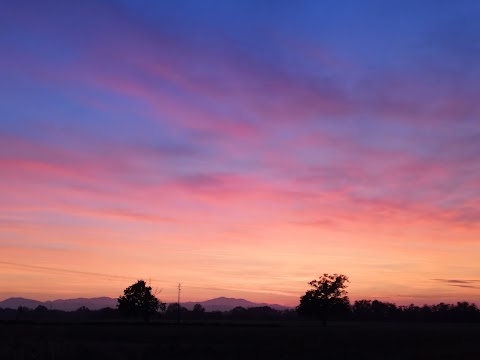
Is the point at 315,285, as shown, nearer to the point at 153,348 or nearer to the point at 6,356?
the point at 153,348

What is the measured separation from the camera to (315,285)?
461 feet

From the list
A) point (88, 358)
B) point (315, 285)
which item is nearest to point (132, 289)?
point (315, 285)

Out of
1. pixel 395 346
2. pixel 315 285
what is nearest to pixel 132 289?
pixel 315 285

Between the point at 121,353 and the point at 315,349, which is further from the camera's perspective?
the point at 315,349

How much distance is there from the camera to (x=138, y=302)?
135 meters

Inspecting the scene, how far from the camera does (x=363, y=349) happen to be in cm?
5191

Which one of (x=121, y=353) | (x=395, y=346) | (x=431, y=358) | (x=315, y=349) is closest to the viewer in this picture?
(x=121, y=353)

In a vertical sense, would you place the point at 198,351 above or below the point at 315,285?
below

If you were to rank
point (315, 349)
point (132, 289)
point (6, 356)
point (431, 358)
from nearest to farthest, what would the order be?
point (6, 356), point (431, 358), point (315, 349), point (132, 289)

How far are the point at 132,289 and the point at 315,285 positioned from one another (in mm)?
45614

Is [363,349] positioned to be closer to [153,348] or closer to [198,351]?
[198,351]

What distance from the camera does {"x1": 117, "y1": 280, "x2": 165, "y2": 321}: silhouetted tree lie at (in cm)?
13450

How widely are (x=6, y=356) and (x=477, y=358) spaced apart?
3453 centimetres

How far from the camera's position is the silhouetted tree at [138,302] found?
13450cm
